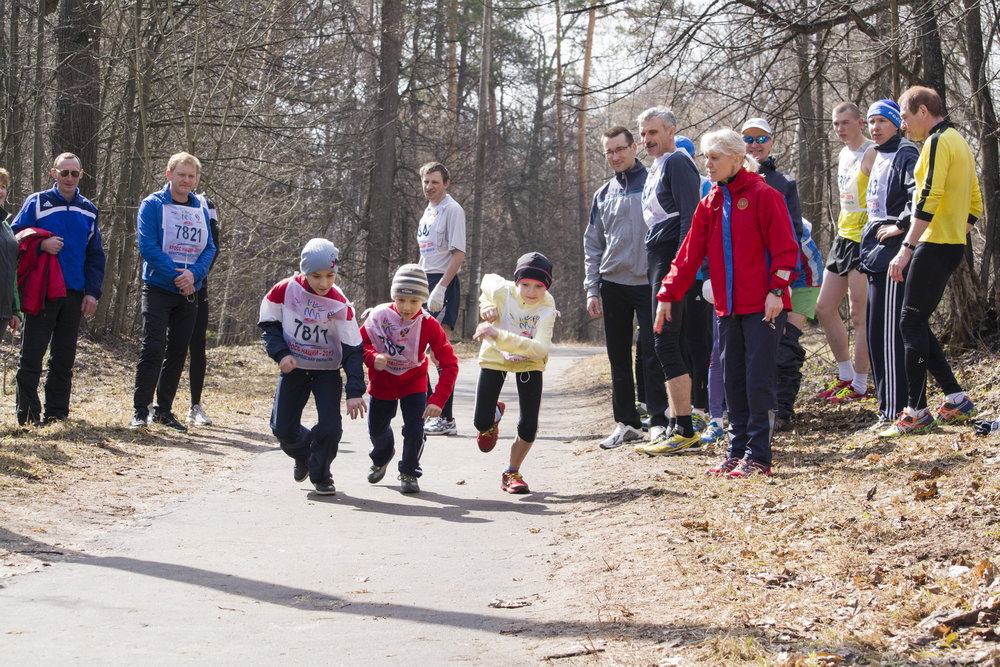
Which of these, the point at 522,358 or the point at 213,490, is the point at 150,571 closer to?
the point at 213,490

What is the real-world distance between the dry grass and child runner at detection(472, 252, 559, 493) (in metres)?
0.55

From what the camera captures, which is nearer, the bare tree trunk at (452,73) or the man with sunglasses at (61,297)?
the man with sunglasses at (61,297)

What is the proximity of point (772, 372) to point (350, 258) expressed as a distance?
2368 centimetres

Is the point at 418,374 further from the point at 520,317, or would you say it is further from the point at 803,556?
the point at 803,556

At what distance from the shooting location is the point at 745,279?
6.84m

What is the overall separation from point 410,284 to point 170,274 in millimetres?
2851

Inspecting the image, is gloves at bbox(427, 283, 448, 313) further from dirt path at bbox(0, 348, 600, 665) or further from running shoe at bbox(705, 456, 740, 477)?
running shoe at bbox(705, 456, 740, 477)

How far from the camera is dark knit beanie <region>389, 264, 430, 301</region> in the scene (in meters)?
7.06

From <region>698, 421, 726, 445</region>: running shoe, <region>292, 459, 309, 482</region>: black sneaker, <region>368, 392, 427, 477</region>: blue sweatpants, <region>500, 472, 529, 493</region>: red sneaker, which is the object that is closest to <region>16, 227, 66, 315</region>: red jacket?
<region>292, 459, 309, 482</region>: black sneaker

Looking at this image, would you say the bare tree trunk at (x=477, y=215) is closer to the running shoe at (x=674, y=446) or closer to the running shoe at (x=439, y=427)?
the running shoe at (x=439, y=427)

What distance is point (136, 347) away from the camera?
1694 cm

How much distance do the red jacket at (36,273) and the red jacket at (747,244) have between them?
5.10m

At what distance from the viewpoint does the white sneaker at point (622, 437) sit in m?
8.77

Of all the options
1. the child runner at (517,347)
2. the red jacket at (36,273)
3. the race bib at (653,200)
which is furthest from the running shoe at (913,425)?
the red jacket at (36,273)
